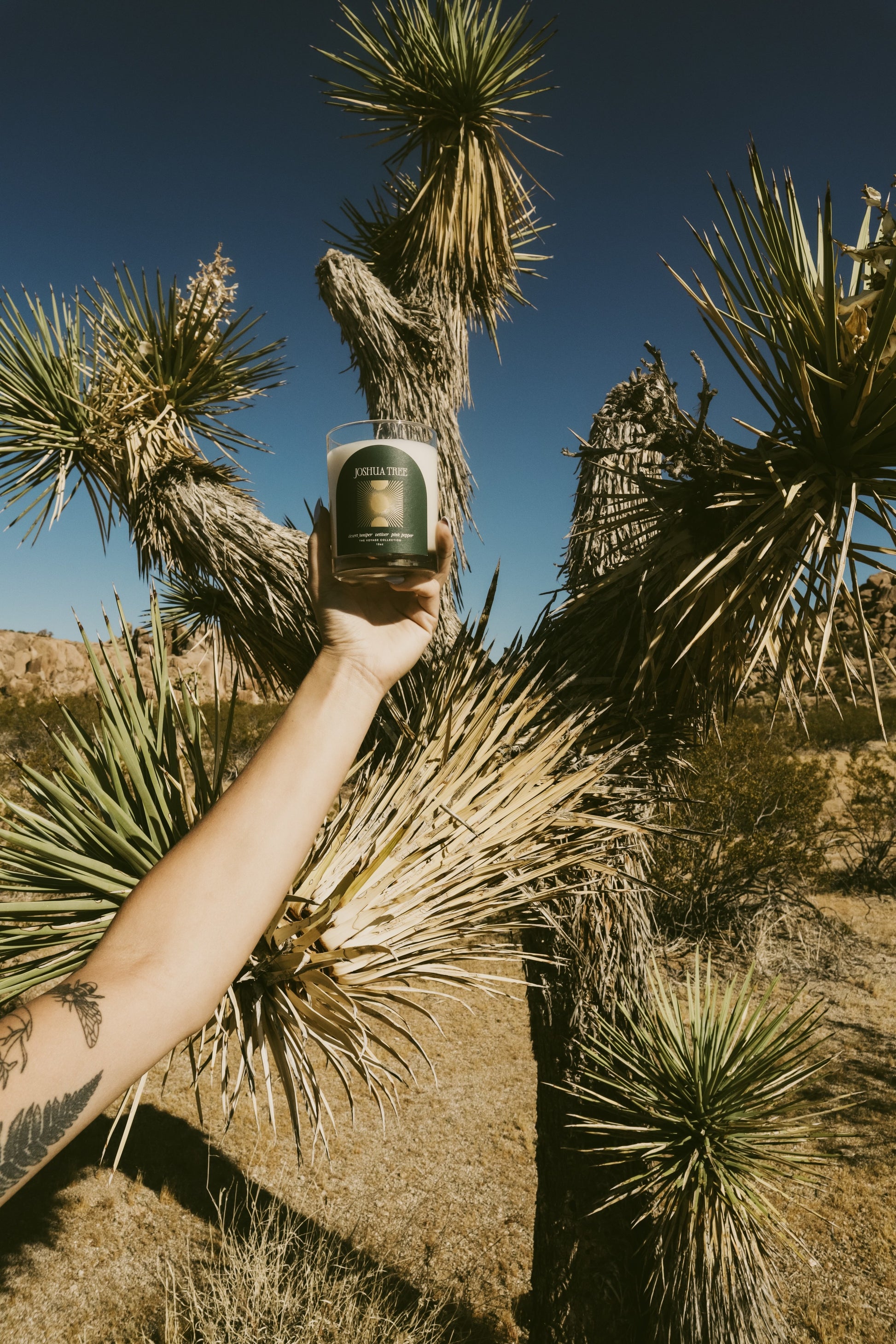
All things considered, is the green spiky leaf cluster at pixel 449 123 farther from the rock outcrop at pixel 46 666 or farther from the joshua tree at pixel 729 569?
the rock outcrop at pixel 46 666

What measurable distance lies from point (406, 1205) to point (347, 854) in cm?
373

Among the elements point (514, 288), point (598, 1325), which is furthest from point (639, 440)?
point (598, 1325)

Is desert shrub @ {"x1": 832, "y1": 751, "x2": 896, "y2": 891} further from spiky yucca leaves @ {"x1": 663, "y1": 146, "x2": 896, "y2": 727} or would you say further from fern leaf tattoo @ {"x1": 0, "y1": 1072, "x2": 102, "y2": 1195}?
fern leaf tattoo @ {"x1": 0, "y1": 1072, "x2": 102, "y2": 1195}

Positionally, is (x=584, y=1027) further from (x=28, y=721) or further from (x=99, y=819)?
(x=28, y=721)

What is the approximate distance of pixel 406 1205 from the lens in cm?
435

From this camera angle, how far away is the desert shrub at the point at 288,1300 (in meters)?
2.93

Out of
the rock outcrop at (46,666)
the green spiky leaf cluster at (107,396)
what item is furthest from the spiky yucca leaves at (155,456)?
the rock outcrop at (46,666)

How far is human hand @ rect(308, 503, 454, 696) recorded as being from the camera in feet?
3.64

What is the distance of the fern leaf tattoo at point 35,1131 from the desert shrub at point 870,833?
35.5 ft

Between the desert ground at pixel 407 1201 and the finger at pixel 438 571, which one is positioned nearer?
the finger at pixel 438 571

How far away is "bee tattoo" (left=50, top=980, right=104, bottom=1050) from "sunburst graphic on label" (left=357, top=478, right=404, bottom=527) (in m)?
0.76

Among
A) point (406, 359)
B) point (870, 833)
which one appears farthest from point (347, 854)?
point (870, 833)

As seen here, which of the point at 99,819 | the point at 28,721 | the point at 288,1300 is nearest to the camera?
the point at 99,819

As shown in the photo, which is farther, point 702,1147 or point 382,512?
point 702,1147
